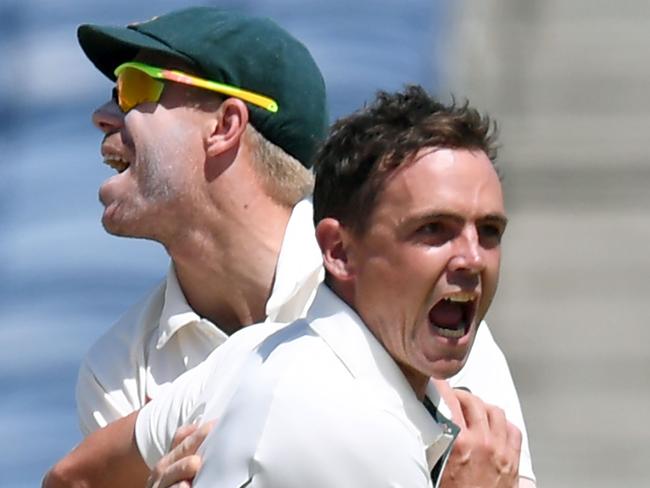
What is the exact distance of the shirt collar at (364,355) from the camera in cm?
248

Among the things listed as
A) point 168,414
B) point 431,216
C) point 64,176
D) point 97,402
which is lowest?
point 64,176

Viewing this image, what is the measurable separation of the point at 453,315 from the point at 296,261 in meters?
0.81

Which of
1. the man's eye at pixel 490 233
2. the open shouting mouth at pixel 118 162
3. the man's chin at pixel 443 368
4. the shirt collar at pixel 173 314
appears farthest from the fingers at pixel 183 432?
the open shouting mouth at pixel 118 162

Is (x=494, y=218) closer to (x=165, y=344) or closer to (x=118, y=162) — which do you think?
(x=165, y=344)

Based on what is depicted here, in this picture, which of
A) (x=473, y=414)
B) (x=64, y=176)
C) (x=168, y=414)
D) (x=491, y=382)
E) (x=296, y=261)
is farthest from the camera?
(x=64, y=176)

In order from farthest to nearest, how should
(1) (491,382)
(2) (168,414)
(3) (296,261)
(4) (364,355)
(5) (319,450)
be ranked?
1. (3) (296,261)
2. (1) (491,382)
3. (2) (168,414)
4. (4) (364,355)
5. (5) (319,450)

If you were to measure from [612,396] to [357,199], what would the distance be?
14.5 feet

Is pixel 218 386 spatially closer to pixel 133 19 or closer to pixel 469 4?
pixel 133 19

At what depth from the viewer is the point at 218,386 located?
257cm

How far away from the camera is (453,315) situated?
2590 mm

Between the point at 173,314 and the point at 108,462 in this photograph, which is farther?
the point at 173,314

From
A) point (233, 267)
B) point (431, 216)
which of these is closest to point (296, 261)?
point (233, 267)

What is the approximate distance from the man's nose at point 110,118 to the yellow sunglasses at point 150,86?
2 cm

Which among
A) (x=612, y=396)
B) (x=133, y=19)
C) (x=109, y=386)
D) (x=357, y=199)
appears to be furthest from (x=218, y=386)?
(x=612, y=396)
